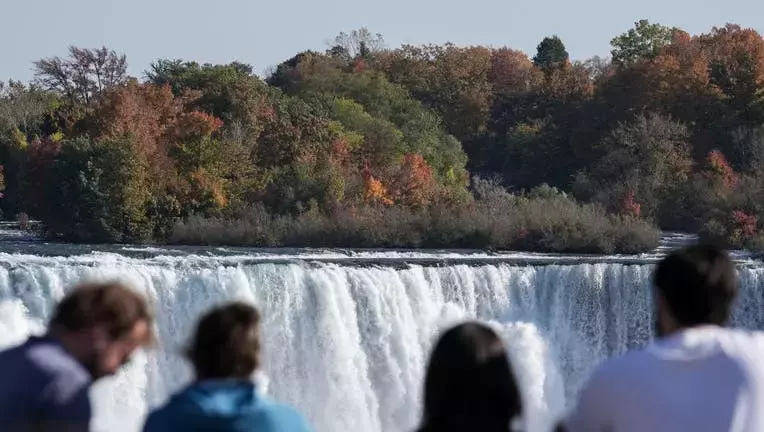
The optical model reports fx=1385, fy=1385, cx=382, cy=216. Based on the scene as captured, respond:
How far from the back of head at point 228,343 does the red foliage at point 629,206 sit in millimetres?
27386

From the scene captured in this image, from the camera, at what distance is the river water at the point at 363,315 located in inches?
618

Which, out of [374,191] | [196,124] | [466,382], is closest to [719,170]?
[374,191]

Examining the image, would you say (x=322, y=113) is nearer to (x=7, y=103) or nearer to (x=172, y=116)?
(x=172, y=116)

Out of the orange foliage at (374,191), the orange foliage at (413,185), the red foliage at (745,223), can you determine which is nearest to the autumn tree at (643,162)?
the orange foliage at (413,185)

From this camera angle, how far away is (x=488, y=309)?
63.2ft

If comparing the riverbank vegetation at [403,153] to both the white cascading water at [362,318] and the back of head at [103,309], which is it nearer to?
the white cascading water at [362,318]

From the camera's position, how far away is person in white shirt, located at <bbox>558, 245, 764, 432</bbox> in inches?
129

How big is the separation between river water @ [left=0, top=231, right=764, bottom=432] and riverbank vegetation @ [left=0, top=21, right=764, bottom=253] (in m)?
6.90

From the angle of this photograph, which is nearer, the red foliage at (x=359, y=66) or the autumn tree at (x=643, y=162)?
the autumn tree at (x=643, y=162)

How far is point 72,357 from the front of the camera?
130 inches

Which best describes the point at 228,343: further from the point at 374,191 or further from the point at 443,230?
the point at 374,191

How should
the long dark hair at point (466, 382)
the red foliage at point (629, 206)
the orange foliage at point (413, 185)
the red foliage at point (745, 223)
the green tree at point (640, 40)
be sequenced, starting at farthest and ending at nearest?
the green tree at point (640, 40), the orange foliage at point (413, 185), the red foliage at point (629, 206), the red foliage at point (745, 223), the long dark hair at point (466, 382)

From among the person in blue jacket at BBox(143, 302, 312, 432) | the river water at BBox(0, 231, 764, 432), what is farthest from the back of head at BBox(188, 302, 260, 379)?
the river water at BBox(0, 231, 764, 432)

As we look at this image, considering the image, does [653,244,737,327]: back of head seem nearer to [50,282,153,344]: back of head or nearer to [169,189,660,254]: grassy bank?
[50,282,153,344]: back of head
